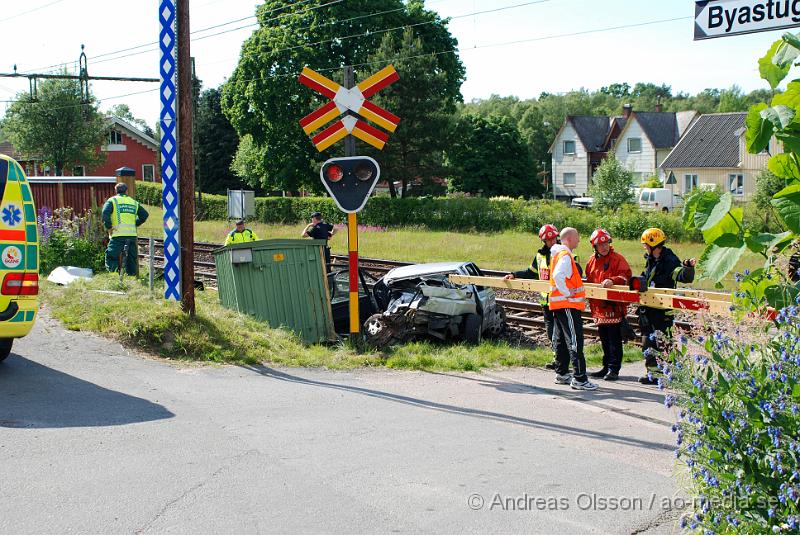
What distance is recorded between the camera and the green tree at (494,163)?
212 ft

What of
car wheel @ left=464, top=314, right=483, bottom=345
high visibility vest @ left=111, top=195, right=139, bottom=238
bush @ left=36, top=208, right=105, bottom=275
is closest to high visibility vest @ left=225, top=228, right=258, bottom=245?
high visibility vest @ left=111, top=195, right=139, bottom=238

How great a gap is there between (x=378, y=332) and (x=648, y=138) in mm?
68421

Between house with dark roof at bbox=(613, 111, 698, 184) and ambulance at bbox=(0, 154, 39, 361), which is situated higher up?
house with dark roof at bbox=(613, 111, 698, 184)

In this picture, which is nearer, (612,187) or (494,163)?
(612,187)

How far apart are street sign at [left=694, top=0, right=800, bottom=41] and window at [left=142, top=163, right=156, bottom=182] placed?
6837 centimetres

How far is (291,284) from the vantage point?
11.4 metres

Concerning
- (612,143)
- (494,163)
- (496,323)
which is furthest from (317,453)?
(612,143)

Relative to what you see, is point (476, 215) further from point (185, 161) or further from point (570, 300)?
point (570, 300)

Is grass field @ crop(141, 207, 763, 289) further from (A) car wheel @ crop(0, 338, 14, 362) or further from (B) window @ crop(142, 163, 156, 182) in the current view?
(B) window @ crop(142, 163, 156, 182)

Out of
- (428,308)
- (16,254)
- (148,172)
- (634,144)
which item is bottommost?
(428,308)

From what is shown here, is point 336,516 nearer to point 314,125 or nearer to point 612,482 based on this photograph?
point 612,482

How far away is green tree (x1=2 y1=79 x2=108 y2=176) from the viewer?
174 ft

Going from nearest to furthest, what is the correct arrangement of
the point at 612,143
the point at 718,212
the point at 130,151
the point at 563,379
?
the point at 718,212
the point at 563,379
the point at 130,151
the point at 612,143

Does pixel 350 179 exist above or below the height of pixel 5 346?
above
